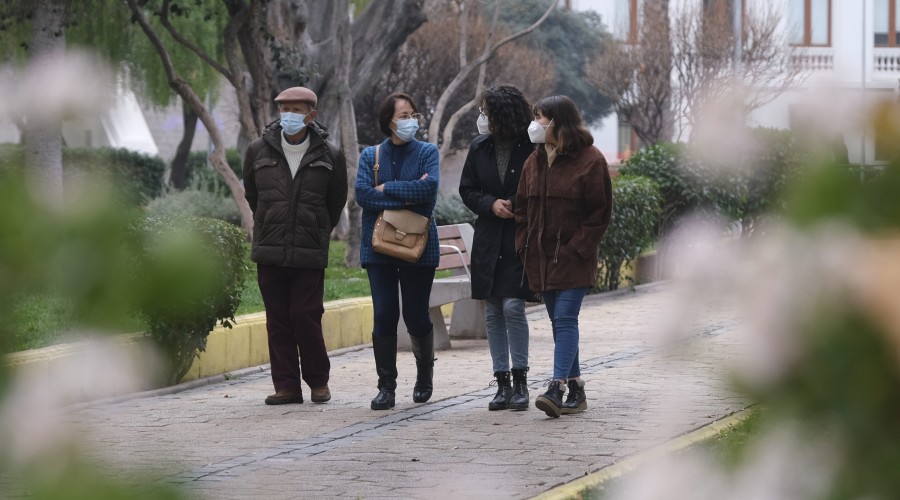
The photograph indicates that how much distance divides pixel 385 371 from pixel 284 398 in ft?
2.11

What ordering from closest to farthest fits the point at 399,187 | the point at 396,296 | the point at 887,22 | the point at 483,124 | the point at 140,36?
the point at 399,187, the point at 396,296, the point at 483,124, the point at 140,36, the point at 887,22

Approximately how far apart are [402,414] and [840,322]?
23.4 ft

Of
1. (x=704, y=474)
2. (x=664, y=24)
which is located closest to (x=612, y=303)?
(x=704, y=474)

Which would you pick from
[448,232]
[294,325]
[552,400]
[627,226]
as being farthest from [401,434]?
[627,226]

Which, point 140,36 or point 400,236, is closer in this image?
point 400,236

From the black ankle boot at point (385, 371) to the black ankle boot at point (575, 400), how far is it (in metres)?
0.99

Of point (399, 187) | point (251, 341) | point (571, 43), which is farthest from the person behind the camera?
point (571, 43)

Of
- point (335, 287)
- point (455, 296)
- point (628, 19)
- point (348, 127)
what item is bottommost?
point (335, 287)

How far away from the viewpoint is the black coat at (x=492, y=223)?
7.89 metres

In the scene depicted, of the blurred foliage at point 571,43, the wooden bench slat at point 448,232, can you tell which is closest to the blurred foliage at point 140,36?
the wooden bench slat at point 448,232

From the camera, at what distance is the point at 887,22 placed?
152ft

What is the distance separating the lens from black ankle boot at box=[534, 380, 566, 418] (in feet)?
24.3

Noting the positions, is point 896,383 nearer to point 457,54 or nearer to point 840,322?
point 840,322

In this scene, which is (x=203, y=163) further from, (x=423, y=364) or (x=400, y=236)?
(x=400, y=236)
